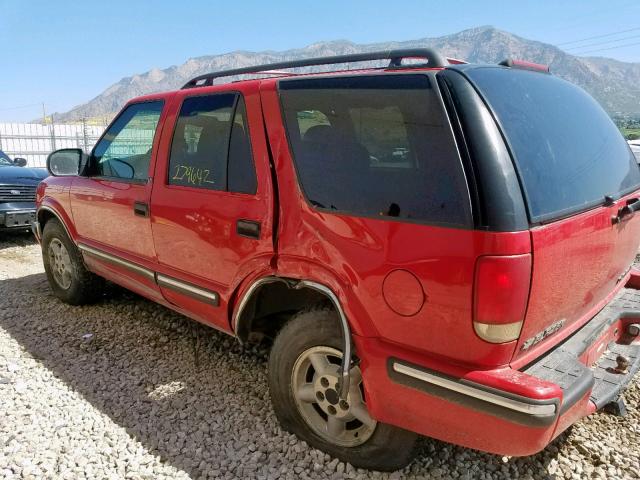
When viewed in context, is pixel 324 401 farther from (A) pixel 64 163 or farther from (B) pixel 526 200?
(A) pixel 64 163

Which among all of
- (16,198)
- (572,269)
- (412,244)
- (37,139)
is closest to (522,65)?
(572,269)

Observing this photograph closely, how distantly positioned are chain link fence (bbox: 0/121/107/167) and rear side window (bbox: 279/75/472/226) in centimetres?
2091

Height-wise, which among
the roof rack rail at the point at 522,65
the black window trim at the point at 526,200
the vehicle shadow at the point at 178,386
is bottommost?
the vehicle shadow at the point at 178,386

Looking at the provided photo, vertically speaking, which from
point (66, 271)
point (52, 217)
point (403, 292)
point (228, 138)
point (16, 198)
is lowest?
point (66, 271)

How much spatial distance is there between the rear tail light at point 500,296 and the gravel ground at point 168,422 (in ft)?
3.39

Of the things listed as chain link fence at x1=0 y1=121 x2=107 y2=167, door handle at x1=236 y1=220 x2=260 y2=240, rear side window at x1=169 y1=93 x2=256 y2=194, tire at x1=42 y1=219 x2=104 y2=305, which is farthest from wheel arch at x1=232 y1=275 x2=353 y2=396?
chain link fence at x1=0 y1=121 x2=107 y2=167

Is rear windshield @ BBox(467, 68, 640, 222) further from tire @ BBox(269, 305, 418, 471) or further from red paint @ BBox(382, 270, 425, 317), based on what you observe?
tire @ BBox(269, 305, 418, 471)

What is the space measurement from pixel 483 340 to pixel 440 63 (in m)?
1.18

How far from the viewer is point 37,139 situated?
829 inches

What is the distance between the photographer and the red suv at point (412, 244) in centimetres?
183

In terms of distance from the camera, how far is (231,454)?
263cm

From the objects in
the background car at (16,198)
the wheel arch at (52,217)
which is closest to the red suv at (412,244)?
the wheel arch at (52,217)

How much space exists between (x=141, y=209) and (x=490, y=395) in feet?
8.52

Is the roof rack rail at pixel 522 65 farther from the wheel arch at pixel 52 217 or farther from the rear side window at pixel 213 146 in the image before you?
the wheel arch at pixel 52 217
